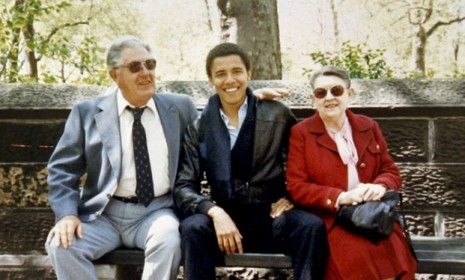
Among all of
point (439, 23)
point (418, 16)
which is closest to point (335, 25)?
point (418, 16)

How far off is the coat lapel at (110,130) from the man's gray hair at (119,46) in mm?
244

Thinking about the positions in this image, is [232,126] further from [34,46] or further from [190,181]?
[34,46]

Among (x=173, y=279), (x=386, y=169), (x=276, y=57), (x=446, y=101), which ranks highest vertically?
(x=276, y=57)

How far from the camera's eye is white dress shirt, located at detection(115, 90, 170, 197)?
349 cm

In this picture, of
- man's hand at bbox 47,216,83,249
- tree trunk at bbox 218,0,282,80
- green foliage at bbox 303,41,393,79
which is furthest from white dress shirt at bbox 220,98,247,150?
green foliage at bbox 303,41,393,79

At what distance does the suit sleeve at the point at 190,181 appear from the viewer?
3295 mm

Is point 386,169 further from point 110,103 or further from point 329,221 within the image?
point 110,103

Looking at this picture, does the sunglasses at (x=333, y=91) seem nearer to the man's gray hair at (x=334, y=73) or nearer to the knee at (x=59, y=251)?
the man's gray hair at (x=334, y=73)

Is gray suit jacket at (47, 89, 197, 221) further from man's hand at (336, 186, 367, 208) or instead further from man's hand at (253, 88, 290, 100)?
man's hand at (336, 186, 367, 208)

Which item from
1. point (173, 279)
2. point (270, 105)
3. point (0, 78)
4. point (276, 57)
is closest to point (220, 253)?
point (173, 279)

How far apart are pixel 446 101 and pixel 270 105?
116 cm

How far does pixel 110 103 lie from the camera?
359 cm

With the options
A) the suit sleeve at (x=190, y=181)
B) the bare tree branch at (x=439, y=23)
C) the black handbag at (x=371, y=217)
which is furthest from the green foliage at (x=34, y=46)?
the bare tree branch at (x=439, y=23)

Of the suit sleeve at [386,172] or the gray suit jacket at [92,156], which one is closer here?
the suit sleeve at [386,172]
